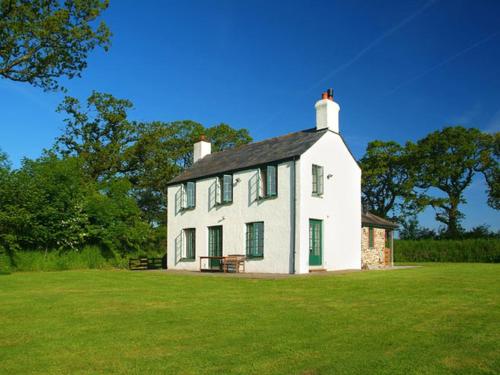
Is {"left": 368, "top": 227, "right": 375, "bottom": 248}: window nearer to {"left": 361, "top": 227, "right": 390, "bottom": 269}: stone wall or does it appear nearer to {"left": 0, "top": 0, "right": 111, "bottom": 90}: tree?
{"left": 361, "top": 227, "right": 390, "bottom": 269}: stone wall

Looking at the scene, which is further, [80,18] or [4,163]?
[4,163]

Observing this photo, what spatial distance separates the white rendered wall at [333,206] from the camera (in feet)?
64.0

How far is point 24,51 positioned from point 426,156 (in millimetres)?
33641

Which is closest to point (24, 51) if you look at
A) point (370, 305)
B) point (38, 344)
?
point (38, 344)

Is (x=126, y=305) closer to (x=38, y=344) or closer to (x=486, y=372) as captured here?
(x=38, y=344)

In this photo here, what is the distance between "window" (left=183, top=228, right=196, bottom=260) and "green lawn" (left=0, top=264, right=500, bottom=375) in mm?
13277

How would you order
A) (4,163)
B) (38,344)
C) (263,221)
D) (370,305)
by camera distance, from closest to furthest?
(38,344) < (370,305) < (263,221) < (4,163)

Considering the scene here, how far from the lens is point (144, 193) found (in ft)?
137

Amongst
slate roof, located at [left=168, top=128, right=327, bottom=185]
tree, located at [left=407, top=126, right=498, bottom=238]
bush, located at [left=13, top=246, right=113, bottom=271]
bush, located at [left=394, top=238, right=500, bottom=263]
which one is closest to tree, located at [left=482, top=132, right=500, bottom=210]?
tree, located at [left=407, top=126, right=498, bottom=238]

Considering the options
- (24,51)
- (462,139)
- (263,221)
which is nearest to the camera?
(24,51)

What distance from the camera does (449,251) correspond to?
3266cm

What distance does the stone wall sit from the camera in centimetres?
2417

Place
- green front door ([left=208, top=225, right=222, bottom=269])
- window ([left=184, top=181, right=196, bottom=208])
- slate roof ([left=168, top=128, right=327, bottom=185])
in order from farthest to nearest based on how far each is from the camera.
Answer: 1. window ([left=184, top=181, right=196, bottom=208])
2. green front door ([left=208, top=225, right=222, bottom=269])
3. slate roof ([left=168, top=128, right=327, bottom=185])

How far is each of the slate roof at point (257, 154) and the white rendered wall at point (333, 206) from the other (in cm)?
67
